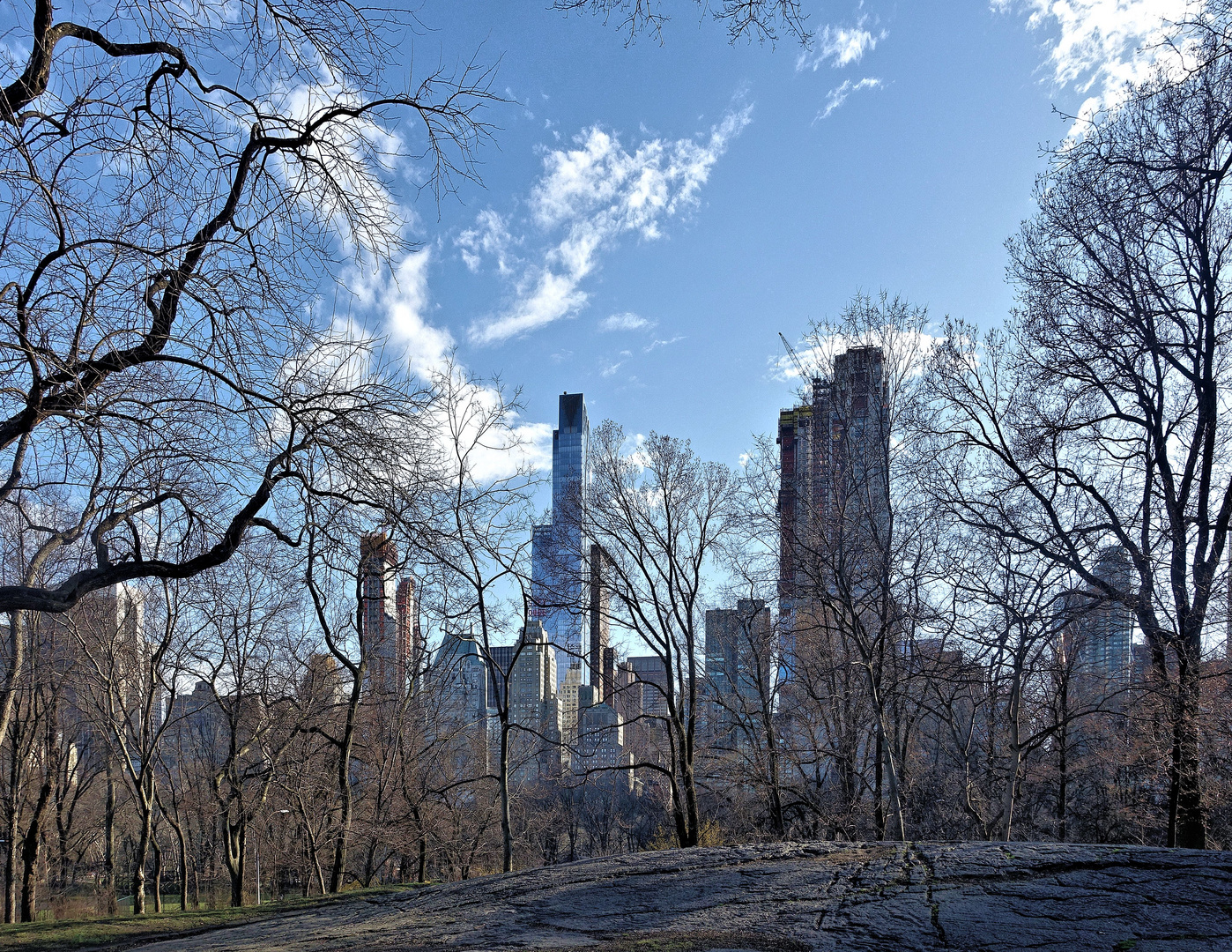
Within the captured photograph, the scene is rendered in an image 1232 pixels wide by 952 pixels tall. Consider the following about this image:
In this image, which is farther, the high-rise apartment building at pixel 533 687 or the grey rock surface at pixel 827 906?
the high-rise apartment building at pixel 533 687

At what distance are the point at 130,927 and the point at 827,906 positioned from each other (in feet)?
30.8

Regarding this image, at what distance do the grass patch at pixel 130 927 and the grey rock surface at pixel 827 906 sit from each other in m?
1.14

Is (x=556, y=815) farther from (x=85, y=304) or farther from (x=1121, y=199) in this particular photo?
(x=85, y=304)

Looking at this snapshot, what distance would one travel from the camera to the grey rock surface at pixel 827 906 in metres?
4.55

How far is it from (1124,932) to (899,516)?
1045cm

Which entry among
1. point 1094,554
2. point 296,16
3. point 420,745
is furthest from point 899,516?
point 420,745

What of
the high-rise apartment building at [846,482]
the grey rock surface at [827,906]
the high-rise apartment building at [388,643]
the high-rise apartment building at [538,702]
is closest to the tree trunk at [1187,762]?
the high-rise apartment building at [846,482]

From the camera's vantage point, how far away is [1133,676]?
14516 mm

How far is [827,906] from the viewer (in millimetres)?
5312

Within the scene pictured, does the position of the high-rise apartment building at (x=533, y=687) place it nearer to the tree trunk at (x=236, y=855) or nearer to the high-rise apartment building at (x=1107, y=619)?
the tree trunk at (x=236, y=855)

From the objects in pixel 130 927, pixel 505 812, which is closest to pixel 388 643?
pixel 505 812

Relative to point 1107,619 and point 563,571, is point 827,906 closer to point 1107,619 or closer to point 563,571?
point 1107,619

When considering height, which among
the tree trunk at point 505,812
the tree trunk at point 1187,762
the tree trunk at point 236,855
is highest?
the tree trunk at point 1187,762

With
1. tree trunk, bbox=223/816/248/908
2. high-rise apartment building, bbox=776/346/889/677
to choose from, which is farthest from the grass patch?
tree trunk, bbox=223/816/248/908
